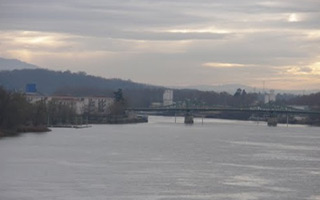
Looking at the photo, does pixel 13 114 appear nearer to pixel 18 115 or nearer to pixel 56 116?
pixel 18 115

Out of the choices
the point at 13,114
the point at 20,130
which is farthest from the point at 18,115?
the point at 20,130

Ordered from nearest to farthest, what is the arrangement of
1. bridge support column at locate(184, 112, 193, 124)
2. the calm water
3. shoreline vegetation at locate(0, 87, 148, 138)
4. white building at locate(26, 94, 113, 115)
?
the calm water → shoreline vegetation at locate(0, 87, 148, 138) → white building at locate(26, 94, 113, 115) → bridge support column at locate(184, 112, 193, 124)

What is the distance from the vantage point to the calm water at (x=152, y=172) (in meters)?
16.3

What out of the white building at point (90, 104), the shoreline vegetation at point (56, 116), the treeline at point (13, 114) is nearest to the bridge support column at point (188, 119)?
the shoreline vegetation at point (56, 116)

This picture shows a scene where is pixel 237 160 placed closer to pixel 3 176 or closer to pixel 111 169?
pixel 111 169

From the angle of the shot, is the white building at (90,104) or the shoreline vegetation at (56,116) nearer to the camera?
the shoreline vegetation at (56,116)

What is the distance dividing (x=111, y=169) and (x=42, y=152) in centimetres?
576

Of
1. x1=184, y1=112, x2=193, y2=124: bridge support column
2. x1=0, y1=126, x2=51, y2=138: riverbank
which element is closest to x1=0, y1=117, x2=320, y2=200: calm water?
x1=0, y1=126, x2=51, y2=138: riverbank

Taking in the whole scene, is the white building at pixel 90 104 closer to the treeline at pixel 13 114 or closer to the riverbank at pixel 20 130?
the riverbank at pixel 20 130

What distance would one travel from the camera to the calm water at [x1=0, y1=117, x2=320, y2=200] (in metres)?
16.3

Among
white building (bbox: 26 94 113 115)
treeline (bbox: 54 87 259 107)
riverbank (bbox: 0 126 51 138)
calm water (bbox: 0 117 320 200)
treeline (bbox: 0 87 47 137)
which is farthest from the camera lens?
treeline (bbox: 54 87 259 107)

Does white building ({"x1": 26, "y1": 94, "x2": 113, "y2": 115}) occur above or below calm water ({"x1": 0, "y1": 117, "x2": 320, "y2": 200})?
above

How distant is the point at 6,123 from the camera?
37.4 m

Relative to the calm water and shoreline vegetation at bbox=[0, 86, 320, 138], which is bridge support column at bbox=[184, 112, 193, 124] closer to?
shoreline vegetation at bbox=[0, 86, 320, 138]
